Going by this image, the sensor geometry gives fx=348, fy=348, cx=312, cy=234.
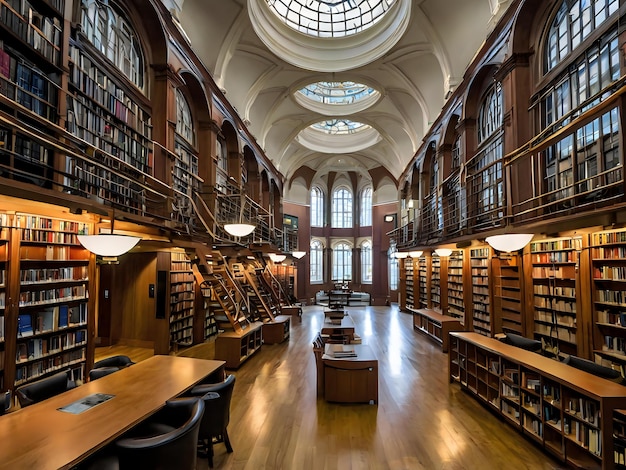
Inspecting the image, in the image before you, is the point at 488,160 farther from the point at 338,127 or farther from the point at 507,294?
the point at 338,127

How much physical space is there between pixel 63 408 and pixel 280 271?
13091mm

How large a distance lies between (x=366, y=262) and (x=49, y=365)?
1746 cm

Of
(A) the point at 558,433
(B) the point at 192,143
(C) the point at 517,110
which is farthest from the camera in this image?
(B) the point at 192,143

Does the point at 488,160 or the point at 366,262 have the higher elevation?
the point at 488,160

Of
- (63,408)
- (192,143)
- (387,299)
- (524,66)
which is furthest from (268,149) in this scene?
(63,408)

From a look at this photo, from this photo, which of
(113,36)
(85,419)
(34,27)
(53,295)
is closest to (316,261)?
(113,36)

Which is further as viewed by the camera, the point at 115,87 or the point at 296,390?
the point at 115,87

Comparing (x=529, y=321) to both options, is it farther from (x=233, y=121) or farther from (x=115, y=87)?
(x=233, y=121)

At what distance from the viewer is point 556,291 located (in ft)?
17.0

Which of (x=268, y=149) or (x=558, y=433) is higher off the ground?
(x=268, y=149)

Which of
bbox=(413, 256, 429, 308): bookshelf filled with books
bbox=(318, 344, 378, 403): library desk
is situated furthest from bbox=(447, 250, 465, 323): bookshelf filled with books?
bbox=(318, 344, 378, 403): library desk

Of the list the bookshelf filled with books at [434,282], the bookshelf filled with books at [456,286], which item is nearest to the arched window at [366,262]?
the bookshelf filled with books at [434,282]

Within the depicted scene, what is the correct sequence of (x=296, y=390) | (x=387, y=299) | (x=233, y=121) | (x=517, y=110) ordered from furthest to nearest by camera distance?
(x=387, y=299) → (x=233, y=121) → (x=517, y=110) → (x=296, y=390)

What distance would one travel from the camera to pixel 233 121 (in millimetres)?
10484
